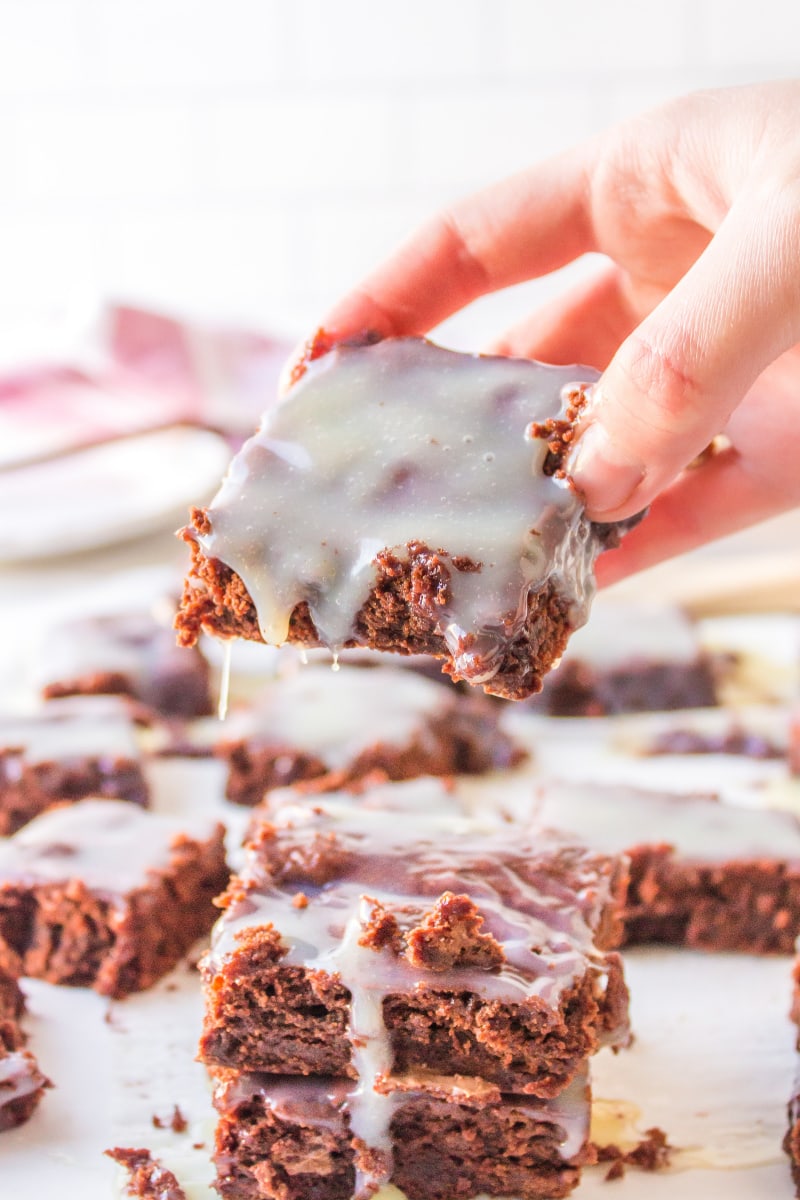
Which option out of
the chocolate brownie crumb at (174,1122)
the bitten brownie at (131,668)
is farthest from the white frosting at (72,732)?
the chocolate brownie crumb at (174,1122)

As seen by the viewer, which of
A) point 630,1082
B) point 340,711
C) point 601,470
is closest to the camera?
point 601,470

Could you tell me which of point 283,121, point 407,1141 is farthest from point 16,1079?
point 283,121

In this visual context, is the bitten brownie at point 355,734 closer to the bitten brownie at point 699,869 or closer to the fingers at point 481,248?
the bitten brownie at point 699,869

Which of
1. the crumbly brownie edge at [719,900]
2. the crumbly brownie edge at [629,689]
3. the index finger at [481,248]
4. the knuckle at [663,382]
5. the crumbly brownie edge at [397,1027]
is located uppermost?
the index finger at [481,248]

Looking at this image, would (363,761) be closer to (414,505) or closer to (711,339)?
(414,505)

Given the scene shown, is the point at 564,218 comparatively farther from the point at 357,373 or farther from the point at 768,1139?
the point at 768,1139

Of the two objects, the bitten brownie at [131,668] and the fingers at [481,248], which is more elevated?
the fingers at [481,248]

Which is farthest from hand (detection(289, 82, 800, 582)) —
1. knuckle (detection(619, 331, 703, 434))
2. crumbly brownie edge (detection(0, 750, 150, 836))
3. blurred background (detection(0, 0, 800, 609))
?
blurred background (detection(0, 0, 800, 609))

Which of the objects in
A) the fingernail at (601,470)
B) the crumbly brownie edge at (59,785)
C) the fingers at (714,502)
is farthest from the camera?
the crumbly brownie edge at (59,785)

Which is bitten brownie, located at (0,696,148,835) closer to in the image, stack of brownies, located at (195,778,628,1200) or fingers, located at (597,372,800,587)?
stack of brownies, located at (195,778,628,1200)
